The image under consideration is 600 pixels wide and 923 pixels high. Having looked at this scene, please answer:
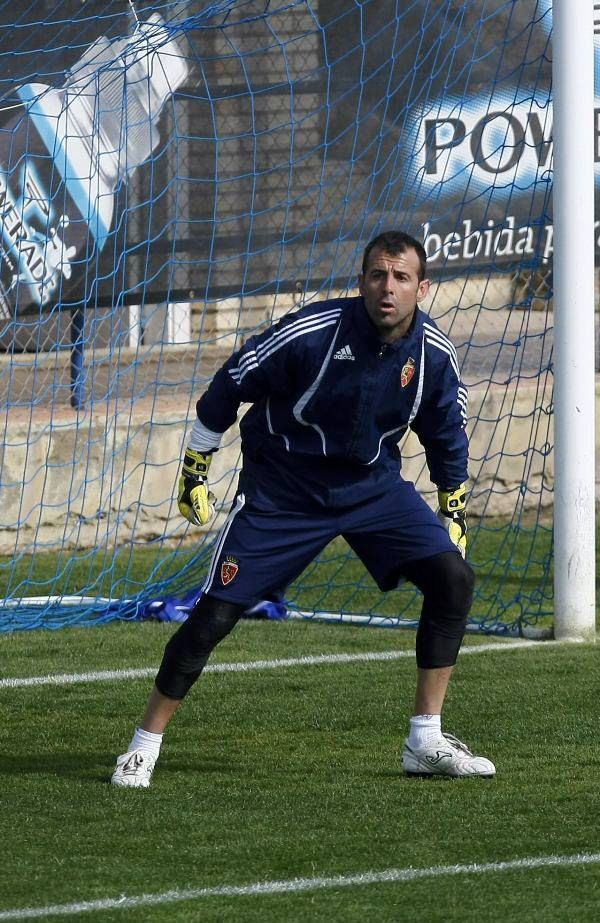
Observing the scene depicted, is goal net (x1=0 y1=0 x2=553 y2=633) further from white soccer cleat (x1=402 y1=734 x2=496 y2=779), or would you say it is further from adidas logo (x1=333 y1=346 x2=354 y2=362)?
adidas logo (x1=333 y1=346 x2=354 y2=362)

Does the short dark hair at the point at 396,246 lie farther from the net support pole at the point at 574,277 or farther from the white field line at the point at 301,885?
the net support pole at the point at 574,277

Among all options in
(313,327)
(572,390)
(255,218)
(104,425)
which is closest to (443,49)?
(255,218)

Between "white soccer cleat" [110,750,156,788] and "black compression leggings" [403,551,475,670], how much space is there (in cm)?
91

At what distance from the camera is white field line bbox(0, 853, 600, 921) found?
3867 millimetres

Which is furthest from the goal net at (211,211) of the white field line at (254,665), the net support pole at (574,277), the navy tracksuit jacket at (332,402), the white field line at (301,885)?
the white field line at (301,885)

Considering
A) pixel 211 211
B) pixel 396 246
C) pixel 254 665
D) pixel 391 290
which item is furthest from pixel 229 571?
pixel 211 211

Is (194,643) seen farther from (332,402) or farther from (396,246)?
(396,246)

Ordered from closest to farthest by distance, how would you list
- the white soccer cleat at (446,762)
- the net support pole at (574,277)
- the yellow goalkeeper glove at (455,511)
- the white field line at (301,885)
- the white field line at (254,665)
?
the white field line at (301,885) → the white soccer cleat at (446,762) → the yellow goalkeeper glove at (455,511) → the white field line at (254,665) → the net support pole at (574,277)

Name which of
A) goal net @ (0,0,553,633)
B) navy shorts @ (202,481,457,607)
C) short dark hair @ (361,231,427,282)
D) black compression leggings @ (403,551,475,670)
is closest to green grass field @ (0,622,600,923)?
black compression leggings @ (403,551,475,670)

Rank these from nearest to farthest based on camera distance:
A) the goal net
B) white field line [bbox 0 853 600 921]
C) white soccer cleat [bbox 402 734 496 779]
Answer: white field line [bbox 0 853 600 921]
white soccer cleat [bbox 402 734 496 779]
the goal net

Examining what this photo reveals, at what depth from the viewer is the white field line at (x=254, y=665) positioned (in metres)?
6.95

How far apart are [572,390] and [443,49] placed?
2.18m

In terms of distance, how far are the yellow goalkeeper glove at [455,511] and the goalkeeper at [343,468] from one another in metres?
0.05

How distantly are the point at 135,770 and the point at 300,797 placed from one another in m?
0.51
